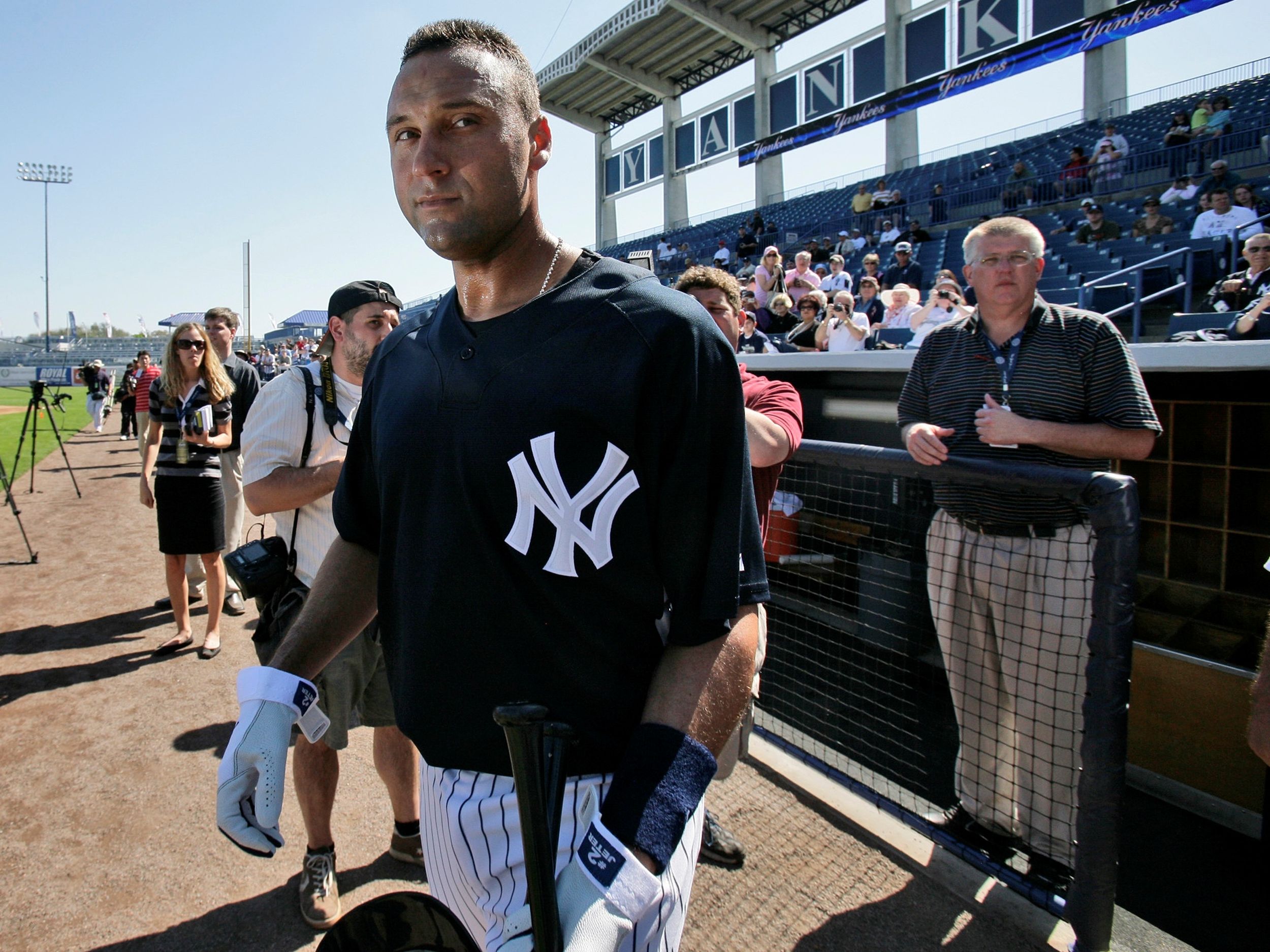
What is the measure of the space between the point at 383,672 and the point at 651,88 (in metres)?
36.1

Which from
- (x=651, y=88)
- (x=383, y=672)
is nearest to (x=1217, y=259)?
(x=383, y=672)

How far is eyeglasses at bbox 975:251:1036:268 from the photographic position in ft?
8.72

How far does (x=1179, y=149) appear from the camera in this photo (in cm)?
1398

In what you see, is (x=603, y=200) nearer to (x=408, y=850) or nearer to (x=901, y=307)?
(x=901, y=307)

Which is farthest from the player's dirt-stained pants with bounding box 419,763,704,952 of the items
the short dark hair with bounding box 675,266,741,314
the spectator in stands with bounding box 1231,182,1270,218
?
the spectator in stands with bounding box 1231,182,1270,218

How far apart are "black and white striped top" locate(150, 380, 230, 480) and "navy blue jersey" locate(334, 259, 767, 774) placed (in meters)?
4.21

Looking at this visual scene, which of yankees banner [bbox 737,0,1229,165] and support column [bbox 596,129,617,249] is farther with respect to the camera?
support column [bbox 596,129,617,249]

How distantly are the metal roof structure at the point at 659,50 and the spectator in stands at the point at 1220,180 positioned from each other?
58.2ft

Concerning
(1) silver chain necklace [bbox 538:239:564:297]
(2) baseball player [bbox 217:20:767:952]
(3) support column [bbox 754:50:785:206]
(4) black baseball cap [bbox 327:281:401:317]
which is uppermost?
(3) support column [bbox 754:50:785:206]

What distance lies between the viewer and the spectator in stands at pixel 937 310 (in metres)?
6.99

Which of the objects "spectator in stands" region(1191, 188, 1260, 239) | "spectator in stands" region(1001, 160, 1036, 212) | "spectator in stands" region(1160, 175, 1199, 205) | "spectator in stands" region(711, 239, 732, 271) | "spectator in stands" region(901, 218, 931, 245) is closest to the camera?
"spectator in stands" region(1191, 188, 1260, 239)

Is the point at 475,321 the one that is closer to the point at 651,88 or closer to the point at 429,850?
the point at 429,850

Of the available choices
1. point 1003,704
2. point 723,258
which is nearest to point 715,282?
point 1003,704

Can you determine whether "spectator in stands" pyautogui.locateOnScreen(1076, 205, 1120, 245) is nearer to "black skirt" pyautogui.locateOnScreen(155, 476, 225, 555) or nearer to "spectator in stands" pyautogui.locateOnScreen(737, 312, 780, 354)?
"spectator in stands" pyautogui.locateOnScreen(737, 312, 780, 354)
